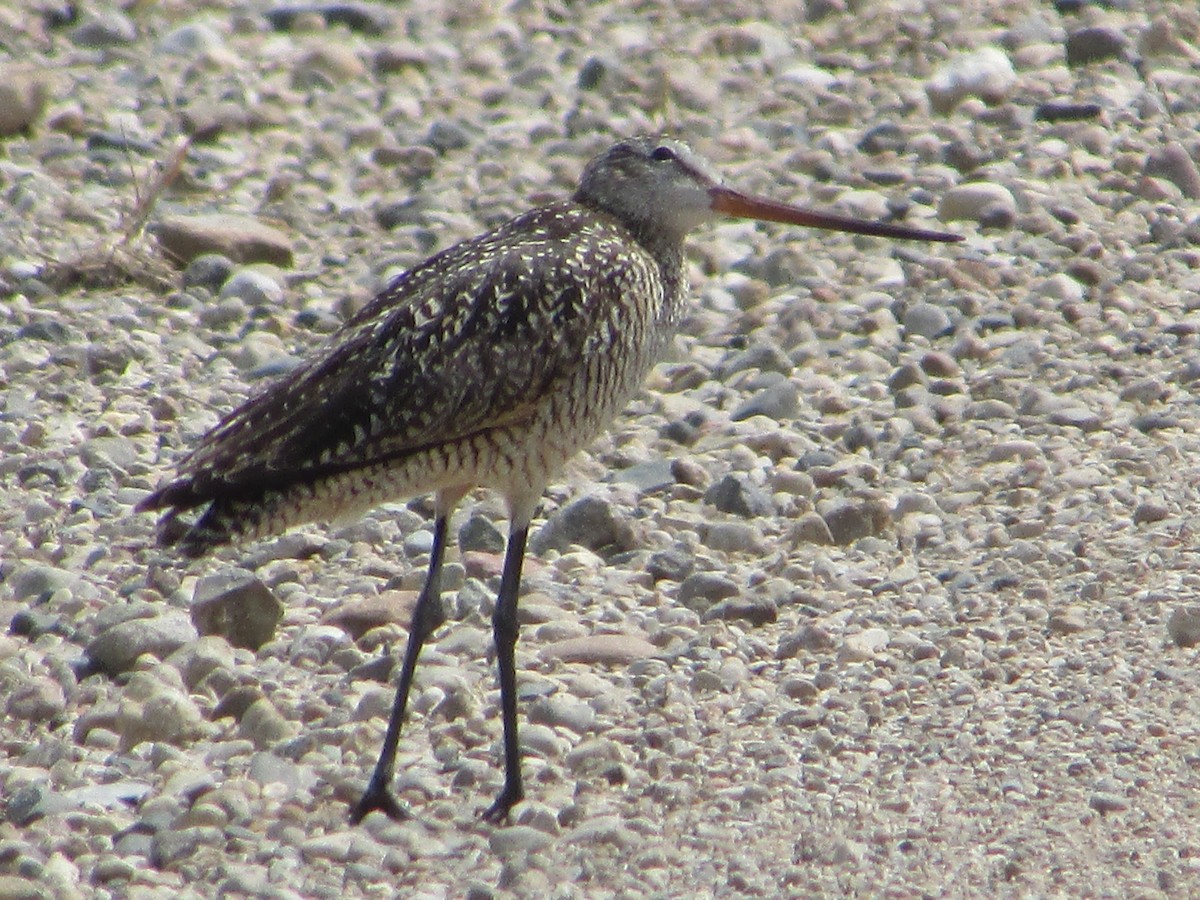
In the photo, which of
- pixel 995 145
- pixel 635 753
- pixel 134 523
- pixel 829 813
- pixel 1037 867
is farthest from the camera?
pixel 995 145

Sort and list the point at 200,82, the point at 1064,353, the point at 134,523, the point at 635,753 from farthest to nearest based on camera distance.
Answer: the point at 200,82, the point at 1064,353, the point at 134,523, the point at 635,753

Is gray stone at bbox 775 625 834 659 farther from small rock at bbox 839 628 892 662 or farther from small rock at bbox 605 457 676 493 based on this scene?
small rock at bbox 605 457 676 493

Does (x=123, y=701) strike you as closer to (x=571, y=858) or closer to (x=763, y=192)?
(x=571, y=858)

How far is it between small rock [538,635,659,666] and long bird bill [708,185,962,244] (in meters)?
1.43

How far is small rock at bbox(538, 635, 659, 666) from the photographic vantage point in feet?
20.0

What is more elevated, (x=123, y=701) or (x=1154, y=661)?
(x=1154, y=661)

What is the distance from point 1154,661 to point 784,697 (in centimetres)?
111

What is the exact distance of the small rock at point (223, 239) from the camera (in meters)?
9.07

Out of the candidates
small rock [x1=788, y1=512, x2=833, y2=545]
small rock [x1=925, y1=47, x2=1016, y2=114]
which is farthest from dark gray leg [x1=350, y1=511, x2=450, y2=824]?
small rock [x1=925, y1=47, x2=1016, y2=114]

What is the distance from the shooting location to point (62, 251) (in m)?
9.08

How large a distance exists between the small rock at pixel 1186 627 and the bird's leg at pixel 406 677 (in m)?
2.22

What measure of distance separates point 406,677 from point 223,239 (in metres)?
4.13

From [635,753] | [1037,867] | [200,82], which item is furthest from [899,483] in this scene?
[200,82]

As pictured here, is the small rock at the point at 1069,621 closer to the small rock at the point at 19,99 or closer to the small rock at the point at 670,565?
the small rock at the point at 670,565
